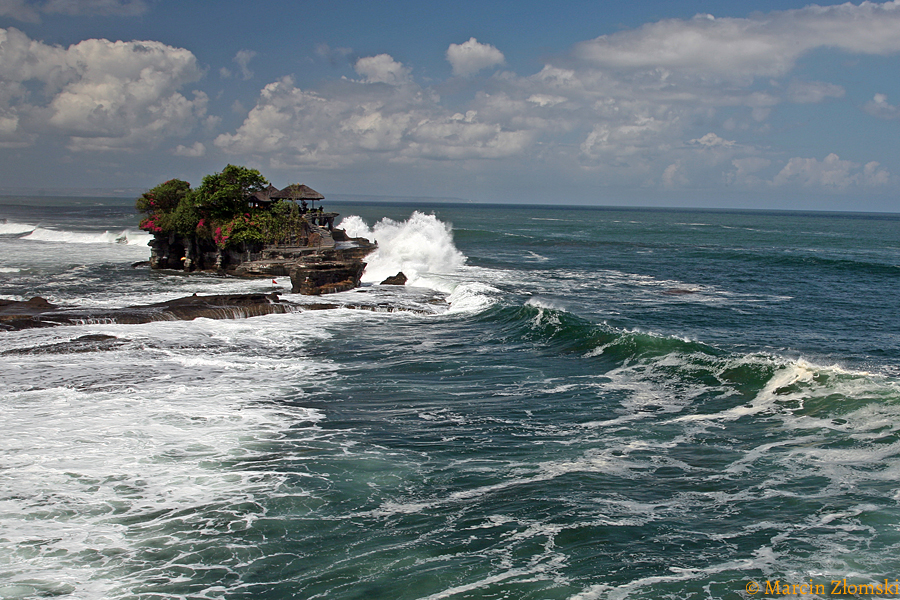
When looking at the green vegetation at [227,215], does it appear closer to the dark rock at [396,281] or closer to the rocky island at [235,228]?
the rocky island at [235,228]

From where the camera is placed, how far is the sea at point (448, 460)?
9.09 meters

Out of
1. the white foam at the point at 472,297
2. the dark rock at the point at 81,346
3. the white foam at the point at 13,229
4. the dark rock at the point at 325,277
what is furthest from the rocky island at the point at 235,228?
the white foam at the point at 13,229

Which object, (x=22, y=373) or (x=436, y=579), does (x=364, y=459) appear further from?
(x=22, y=373)

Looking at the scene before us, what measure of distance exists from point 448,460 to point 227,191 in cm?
3744

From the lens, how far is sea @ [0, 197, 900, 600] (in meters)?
9.09

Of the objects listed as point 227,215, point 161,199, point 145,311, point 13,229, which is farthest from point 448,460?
point 13,229

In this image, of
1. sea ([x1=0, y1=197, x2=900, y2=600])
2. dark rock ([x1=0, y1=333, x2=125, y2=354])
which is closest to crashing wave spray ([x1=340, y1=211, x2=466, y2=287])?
sea ([x1=0, y1=197, x2=900, y2=600])

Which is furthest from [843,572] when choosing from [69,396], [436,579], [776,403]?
[69,396]

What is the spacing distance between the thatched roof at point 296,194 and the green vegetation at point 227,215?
0.86 meters

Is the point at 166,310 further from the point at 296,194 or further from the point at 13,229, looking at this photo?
the point at 13,229

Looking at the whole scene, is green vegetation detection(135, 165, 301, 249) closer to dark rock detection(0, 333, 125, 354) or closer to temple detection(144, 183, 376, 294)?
temple detection(144, 183, 376, 294)

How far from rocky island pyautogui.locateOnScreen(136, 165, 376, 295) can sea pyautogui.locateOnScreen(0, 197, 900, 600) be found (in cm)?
1692

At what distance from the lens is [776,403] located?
16.3 meters

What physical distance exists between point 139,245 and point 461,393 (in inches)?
2426
